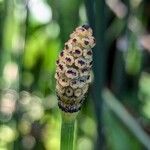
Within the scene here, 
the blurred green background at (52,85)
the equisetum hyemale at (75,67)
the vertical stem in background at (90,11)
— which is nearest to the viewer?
the equisetum hyemale at (75,67)

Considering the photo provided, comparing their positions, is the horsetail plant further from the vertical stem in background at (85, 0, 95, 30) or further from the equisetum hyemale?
the vertical stem in background at (85, 0, 95, 30)

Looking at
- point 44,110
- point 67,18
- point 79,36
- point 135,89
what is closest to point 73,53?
point 79,36

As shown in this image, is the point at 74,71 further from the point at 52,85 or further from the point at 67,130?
the point at 52,85

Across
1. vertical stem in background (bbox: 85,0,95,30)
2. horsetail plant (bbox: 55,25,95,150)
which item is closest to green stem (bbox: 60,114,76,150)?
horsetail plant (bbox: 55,25,95,150)

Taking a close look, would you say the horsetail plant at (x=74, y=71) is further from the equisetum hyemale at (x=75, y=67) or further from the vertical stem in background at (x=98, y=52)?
the vertical stem in background at (x=98, y=52)

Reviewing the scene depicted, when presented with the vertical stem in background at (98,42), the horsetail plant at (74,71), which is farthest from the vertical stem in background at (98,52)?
the horsetail plant at (74,71)

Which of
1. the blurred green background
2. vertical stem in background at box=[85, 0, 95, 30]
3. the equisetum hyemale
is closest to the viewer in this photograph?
the equisetum hyemale

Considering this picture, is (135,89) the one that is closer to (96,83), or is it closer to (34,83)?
(34,83)
